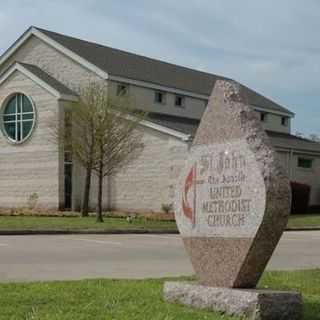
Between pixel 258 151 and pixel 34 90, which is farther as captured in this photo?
pixel 34 90

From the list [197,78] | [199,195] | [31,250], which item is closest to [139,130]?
[197,78]

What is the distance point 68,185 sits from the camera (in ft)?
134

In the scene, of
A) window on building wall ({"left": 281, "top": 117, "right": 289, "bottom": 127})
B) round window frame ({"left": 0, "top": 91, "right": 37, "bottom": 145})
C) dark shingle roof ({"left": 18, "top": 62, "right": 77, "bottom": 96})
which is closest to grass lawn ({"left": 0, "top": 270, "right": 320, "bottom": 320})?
dark shingle roof ({"left": 18, "top": 62, "right": 77, "bottom": 96})

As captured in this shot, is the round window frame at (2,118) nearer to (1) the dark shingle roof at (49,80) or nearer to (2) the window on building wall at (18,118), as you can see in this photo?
(2) the window on building wall at (18,118)

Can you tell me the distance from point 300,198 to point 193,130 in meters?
9.10

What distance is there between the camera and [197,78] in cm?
5150

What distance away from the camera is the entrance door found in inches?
1597

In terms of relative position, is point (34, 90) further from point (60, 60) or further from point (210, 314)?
point (210, 314)

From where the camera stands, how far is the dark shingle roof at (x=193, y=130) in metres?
38.9

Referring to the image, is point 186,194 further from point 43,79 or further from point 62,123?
point 43,79

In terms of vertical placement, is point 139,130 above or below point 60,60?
below

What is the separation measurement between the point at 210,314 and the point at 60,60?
1440 inches

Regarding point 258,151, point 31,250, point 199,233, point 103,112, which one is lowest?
point 31,250

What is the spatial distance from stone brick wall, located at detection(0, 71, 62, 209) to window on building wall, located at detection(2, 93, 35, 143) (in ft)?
1.18
